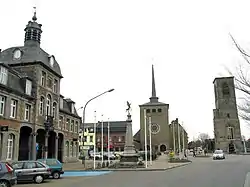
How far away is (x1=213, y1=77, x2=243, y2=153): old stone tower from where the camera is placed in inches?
4035

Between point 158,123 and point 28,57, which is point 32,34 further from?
point 158,123

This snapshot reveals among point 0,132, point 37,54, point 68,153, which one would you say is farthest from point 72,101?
point 0,132

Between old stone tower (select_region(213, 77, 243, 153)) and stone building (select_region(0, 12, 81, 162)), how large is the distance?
71811 millimetres

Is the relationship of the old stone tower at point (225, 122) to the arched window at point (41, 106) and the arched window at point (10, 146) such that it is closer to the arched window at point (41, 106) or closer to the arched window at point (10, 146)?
the arched window at point (41, 106)

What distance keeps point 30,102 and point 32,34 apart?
9.81 meters

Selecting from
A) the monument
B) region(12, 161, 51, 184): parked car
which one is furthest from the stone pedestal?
region(12, 161, 51, 184): parked car

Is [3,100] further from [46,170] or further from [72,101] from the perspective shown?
[72,101]

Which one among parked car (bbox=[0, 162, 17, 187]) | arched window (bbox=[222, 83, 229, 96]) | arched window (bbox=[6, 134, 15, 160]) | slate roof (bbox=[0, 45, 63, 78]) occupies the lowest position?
parked car (bbox=[0, 162, 17, 187])

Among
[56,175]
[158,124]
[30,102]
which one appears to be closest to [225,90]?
[158,124]

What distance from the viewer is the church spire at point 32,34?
39188mm

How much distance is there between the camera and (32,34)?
130 ft

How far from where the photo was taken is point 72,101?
52031 mm

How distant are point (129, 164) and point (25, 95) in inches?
556

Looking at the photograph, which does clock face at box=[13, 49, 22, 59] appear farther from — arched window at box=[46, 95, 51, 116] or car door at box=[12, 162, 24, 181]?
car door at box=[12, 162, 24, 181]
